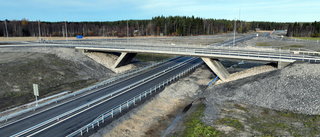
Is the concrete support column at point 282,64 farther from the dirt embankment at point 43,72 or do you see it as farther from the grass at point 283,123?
the dirt embankment at point 43,72

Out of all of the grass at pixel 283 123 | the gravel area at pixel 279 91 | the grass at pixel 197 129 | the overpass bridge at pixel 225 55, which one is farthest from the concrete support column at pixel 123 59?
the grass at pixel 283 123

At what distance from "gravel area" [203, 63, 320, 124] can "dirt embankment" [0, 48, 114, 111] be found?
27.2 meters

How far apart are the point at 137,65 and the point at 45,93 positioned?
30252 millimetres

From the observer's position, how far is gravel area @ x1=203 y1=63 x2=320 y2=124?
2914 cm

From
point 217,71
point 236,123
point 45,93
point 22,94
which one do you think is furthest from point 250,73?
point 22,94

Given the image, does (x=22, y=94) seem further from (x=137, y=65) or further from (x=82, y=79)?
(x=137, y=65)

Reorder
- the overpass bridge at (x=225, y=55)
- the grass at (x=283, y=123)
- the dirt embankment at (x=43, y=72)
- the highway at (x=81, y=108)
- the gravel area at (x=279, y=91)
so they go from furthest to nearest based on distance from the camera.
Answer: the overpass bridge at (x=225, y=55) < the dirt embankment at (x=43, y=72) < the gravel area at (x=279, y=91) < the highway at (x=81, y=108) < the grass at (x=283, y=123)

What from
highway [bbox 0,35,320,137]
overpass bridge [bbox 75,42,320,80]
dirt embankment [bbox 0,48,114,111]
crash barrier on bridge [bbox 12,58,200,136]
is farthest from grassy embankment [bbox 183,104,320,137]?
dirt embankment [bbox 0,48,114,111]

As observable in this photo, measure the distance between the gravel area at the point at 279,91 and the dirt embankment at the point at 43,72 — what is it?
27154 mm

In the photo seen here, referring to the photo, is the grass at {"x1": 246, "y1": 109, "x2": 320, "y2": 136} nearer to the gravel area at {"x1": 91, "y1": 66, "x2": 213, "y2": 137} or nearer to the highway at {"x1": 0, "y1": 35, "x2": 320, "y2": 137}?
the gravel area at {"x1": 91, "y1": 66, "x2": 213, "y2": 137}

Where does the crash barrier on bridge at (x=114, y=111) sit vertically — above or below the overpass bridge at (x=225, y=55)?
below

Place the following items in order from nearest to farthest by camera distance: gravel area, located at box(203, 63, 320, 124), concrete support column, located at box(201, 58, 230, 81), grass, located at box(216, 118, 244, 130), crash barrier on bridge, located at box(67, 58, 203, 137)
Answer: crash barrier on bridge, located at box(67, 58, 203, 137) → grass, located at box(216, 118, 244, 130) → gravel area, located at box(203, 63, 320, 124) → concrete support column, located at box(201, 58, 230, 81)

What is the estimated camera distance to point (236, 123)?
25.7 meters

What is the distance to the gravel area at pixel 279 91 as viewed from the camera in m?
29.1
